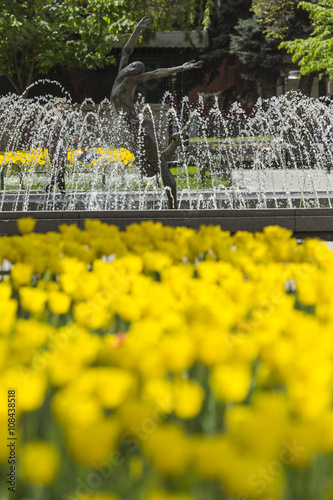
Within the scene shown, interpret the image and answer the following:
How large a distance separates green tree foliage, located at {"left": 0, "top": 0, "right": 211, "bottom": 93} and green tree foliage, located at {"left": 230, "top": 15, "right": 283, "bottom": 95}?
8.90m

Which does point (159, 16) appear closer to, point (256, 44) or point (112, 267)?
point (256, 44)

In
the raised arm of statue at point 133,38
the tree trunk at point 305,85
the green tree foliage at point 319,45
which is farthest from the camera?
the tree trunk at point 305,85

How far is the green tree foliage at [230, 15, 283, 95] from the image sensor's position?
33.8 m

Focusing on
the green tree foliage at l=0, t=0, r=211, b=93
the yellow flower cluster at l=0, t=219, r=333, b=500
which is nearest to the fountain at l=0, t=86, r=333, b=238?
the green tree foliage at l=0, t=0, r=211, b=93

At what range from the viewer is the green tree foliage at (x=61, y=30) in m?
23.3

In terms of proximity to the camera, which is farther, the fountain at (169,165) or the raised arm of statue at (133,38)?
the fountain at (169,165)

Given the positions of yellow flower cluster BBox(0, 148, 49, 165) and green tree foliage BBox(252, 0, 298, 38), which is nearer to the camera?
yellow flower cluster BBox(0, 148, 49, 165)

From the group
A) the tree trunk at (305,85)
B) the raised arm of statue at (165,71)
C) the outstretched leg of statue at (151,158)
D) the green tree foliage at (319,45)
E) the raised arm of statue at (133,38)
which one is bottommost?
the outstretched leg of statue at (151,158)

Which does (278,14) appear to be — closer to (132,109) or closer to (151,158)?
(132,109)

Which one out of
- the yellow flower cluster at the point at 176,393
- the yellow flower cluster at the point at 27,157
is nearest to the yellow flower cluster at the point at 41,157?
the yellow flower cluster at the point at 27,157

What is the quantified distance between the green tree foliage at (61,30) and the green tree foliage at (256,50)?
8895mm

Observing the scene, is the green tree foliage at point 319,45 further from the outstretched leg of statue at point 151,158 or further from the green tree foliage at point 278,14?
the outstretched leg of statue at point 151,158

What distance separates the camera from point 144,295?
187 cm

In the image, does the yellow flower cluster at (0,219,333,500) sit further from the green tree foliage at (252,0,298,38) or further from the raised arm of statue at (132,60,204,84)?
the green tree foliage at (252,0,298,38)
